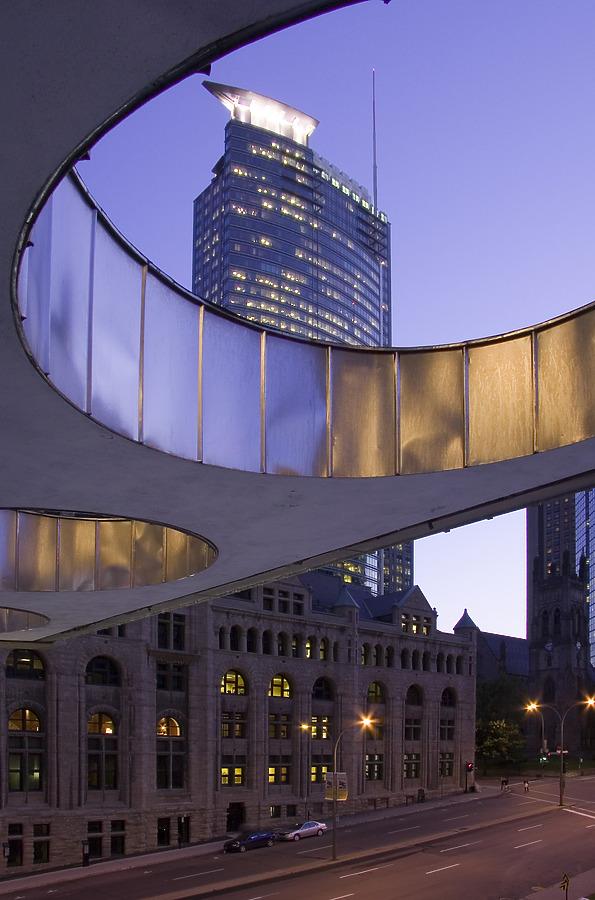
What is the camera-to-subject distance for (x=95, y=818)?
5319 cm

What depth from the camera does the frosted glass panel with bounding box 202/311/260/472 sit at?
54.2ft

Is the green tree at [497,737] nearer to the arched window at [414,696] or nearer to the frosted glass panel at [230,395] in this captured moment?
the arched window at [414,696]

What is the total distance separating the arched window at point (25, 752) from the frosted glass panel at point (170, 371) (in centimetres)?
4041

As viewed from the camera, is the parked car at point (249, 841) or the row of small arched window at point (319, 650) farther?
the row of small arched window at point (319, 650)

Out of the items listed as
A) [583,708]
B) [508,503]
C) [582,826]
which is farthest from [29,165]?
[583,708]

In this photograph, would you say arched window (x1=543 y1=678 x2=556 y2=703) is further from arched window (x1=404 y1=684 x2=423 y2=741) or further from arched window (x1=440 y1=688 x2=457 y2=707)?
arched window (x1=404 y1=684 x2=423 y2=741)

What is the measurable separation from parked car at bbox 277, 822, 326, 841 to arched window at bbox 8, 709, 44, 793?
1530 cm

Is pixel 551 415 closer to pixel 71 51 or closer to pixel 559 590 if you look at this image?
pixel 71 51

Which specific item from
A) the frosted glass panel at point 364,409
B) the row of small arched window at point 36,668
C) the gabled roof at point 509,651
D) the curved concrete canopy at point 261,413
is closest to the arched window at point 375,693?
the row of small arched window at point 36,668

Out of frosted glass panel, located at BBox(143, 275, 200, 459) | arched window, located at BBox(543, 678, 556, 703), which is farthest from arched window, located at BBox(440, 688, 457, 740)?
frosted glass panel, located at BBox(143, 275, 200, 459)

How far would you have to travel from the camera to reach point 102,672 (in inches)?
2222

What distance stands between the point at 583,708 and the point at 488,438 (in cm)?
13500

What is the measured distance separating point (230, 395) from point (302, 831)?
160 ft

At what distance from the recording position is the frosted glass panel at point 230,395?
16.5m
